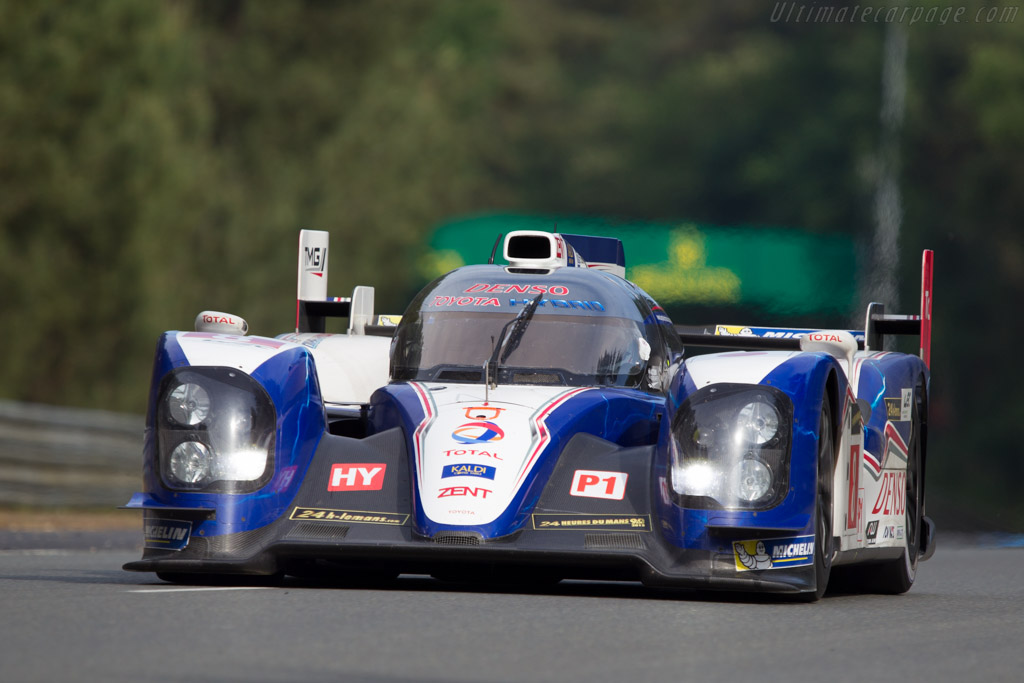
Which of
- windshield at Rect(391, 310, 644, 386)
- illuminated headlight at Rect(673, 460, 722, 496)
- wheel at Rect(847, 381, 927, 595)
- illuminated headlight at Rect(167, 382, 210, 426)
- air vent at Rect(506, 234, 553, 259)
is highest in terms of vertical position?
air vent at Rect(506, 234, 553, 259)

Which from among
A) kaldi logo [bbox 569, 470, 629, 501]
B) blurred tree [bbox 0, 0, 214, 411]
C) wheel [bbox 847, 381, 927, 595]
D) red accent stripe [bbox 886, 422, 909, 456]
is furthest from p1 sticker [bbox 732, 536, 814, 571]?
blurred tree [bbox 0, 0, 214, 411]

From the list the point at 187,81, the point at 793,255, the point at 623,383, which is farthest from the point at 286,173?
the point at 623,383

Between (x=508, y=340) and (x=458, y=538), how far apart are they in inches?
58.3

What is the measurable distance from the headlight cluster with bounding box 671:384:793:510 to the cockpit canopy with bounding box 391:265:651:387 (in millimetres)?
1031

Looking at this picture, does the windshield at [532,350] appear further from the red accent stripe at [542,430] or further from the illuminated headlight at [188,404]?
the illuminated headlight at [188,404]

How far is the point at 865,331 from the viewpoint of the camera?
10.1 m

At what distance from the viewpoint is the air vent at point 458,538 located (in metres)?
6.83

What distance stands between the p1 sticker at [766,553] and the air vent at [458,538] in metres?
0.98

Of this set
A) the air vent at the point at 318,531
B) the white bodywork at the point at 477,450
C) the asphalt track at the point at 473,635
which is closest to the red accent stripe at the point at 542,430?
the white bodywork at the point at 477,450

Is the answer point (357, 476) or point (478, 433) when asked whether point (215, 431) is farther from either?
point (478, 433)

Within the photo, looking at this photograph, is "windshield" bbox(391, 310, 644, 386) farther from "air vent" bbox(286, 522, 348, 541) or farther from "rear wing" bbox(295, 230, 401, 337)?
"rear wing" bbox(295, 230, 401, 337)

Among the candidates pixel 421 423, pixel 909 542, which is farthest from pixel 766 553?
pixel 909 542

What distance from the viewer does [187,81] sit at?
23562 millimetres

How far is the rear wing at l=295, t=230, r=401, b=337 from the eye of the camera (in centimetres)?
1052
